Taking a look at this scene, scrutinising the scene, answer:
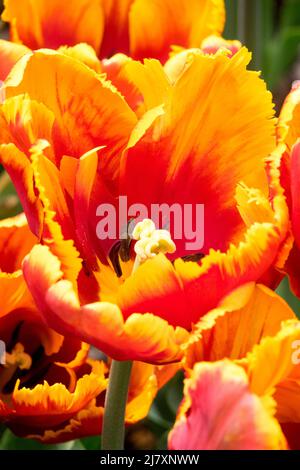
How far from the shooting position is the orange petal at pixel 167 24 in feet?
2.00

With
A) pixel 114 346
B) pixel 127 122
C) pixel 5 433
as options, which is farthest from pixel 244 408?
pixel 5 433

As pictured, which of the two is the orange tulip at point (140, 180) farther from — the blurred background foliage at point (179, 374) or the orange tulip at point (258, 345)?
the blurred background foliage at point (179, 374)

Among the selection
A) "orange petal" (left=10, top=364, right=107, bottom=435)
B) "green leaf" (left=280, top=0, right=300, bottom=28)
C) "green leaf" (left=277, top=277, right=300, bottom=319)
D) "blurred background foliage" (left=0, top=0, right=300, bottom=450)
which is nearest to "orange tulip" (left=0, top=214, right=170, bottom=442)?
"orange petal" (left=10, top=364, right=107, bottom=435)

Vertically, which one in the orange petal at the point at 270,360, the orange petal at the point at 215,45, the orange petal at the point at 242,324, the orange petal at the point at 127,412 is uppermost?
the orange petal at the point at 215,45

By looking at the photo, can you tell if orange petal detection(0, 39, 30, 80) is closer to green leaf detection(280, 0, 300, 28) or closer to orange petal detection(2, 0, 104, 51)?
orange petal detection(2, 0, 104, 51)

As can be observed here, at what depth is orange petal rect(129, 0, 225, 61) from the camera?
611 mm

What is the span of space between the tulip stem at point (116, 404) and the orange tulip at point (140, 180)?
0.03m

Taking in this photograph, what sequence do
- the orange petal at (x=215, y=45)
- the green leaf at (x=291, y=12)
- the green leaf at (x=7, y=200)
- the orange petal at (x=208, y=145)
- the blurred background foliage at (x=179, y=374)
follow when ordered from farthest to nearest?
1. the green leaf at (x=291, y=12)
2. the green leaf at (x=7, y=200)
3. the blurred background foliage at (x=179, y=374)
4. the orange petal at (x=215, y=45)
5. the orange petal at (x=208, y=145)

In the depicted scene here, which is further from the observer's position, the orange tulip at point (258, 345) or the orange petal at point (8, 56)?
the orange petal at point (8, 56)

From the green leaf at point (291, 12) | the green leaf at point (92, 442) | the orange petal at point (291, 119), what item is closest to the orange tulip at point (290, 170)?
the orange petal at point (291, 119)

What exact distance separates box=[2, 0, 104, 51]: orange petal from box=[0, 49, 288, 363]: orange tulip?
0.51 ft

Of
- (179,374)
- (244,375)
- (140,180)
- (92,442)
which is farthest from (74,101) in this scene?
(179,374)

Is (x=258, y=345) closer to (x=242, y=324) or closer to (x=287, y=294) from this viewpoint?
(x=242, y=324)

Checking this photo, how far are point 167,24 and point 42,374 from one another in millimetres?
219
